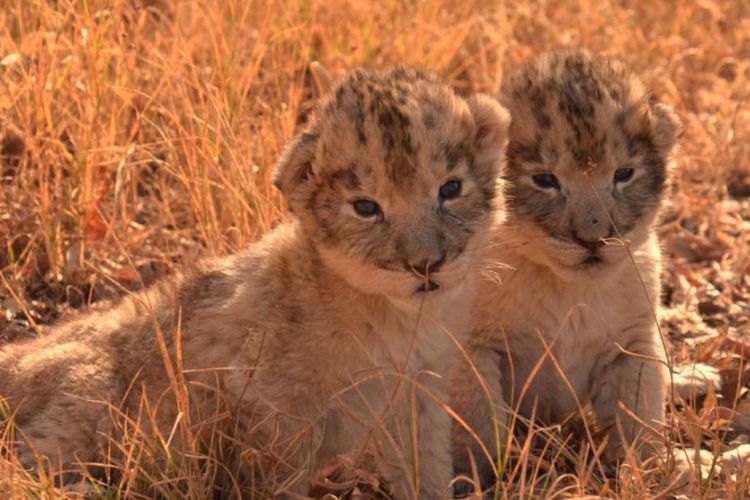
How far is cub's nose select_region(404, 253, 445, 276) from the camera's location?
464cm

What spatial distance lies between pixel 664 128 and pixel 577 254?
733mm

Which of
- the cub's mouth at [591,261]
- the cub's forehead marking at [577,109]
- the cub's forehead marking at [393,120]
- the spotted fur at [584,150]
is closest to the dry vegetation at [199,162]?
the cub's mouth at [591,261]

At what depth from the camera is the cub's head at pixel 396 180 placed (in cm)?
474

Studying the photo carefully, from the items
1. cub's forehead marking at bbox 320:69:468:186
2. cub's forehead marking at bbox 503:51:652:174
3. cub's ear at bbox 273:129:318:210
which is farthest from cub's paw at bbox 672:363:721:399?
→ cub's ear at bbox 273:129:318:210

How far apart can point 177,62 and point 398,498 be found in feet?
10.5

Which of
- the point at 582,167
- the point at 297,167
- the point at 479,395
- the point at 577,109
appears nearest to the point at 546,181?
the point at 582,167

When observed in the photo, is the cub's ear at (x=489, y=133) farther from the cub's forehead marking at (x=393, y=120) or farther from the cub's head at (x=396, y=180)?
the cub's forehead marking at (x=393, y=120)

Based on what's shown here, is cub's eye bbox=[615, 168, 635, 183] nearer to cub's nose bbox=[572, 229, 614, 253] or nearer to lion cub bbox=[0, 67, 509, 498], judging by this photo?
cub's nose bbox=[572, 229, 614, 253]

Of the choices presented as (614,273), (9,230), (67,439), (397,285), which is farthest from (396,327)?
(9,230)

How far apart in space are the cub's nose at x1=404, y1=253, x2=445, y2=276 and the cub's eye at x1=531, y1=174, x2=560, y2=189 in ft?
2.94

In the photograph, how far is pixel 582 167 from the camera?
17.5 ft

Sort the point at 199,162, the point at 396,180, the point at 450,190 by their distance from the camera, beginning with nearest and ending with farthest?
the point at 396,180 → the point at 450,190 → the point at 199,162

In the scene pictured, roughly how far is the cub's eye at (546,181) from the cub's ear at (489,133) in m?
0.33

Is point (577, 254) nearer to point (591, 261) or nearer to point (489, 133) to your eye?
point (591, 261)
